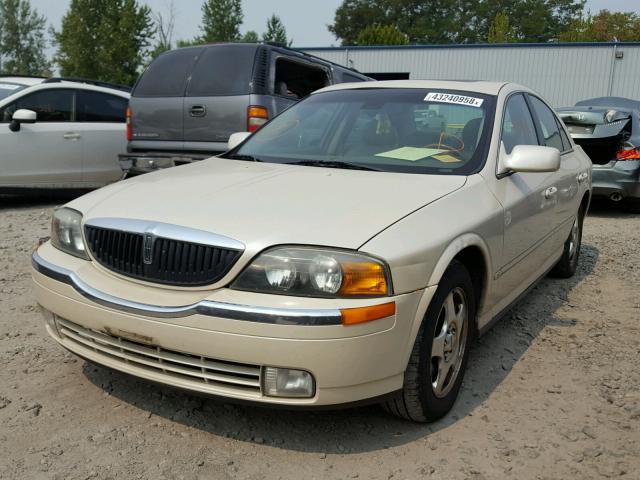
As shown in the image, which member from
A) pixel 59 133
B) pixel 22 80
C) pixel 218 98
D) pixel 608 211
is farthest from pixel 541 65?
pixel 218 98

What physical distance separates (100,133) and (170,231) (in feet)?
20.0

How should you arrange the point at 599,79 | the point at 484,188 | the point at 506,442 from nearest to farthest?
the point at 506,442 → the point at 484,188 → the point at 599,79

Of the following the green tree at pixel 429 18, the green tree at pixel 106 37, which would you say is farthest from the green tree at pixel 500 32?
the green tree at pixel 106 37

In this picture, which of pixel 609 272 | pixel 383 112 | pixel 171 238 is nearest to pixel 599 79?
pixel 609 272

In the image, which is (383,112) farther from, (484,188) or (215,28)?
(215,28)

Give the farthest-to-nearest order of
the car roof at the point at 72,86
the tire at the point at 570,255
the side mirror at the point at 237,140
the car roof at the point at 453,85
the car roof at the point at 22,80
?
the car roof at the point at 22,80
the car roof at the point at 72,86
the tire at the point at 570,255
the side mirror at the point at 237,140
the car roof at the point at 453,85

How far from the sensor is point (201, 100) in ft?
20.7

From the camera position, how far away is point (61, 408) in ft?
9.24

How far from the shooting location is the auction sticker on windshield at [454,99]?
3.60 metres

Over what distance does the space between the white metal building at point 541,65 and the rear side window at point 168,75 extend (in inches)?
859

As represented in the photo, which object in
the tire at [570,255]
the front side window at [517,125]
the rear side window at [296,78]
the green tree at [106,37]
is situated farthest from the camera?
the green tree at [106,37]

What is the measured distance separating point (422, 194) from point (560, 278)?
297 cm

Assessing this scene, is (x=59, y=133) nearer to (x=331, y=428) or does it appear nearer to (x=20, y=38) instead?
(x=331, y=428)

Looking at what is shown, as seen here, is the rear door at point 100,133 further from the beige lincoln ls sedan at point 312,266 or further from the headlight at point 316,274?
the headlight at point 316,274
